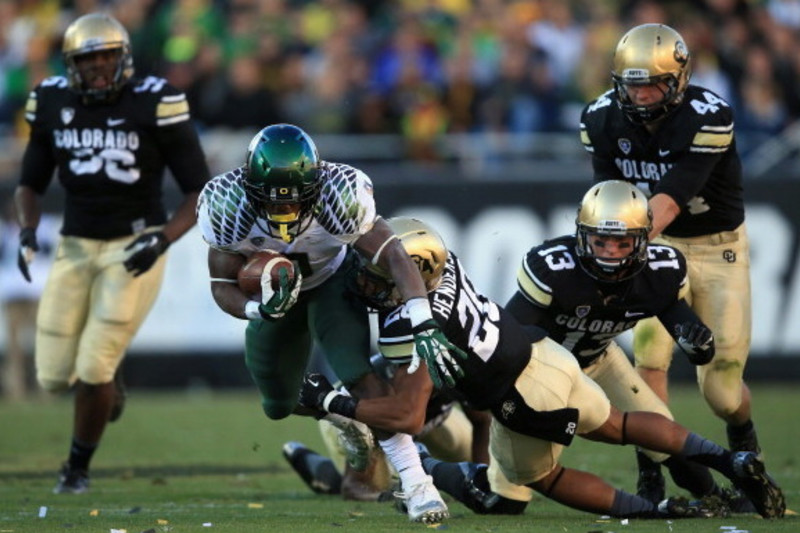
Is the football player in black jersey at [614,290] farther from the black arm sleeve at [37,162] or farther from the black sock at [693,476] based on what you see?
the black arm sleeve at [37,162]

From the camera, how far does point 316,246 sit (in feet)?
21.0

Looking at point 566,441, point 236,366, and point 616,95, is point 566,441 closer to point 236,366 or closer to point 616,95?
point 616,95

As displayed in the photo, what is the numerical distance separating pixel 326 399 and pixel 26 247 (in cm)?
277

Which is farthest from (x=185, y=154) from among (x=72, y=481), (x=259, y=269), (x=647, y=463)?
(x=647, y=463)

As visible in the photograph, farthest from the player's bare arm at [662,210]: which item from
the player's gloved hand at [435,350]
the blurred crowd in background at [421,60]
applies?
the blurred crowd in background at [421,60]

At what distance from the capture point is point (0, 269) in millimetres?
12953

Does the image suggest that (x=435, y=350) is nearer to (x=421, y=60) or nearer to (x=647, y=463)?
(x=647, y=463)

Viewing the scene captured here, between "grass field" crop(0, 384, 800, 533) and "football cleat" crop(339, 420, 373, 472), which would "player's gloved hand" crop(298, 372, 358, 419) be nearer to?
"football cleat" crop(339, 420, 373, 472)

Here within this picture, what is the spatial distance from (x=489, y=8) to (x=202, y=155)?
672cm

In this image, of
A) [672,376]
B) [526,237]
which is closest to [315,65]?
[526,237]

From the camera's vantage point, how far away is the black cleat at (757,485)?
19.6 ft

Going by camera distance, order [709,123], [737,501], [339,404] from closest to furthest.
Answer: [339,404]
[737,501]
[709,123]

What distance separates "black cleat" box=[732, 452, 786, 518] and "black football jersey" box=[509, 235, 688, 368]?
809 mm

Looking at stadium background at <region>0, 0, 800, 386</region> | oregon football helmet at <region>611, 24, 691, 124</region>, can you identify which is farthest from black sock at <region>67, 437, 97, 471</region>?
stadium background at <region>0, 0, 800, 386</region>
